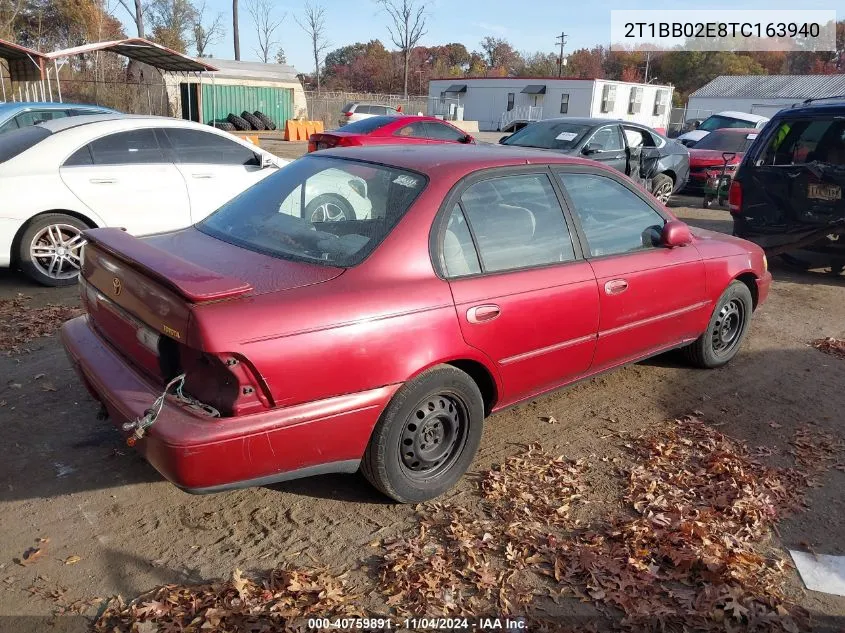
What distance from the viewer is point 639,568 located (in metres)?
2.88

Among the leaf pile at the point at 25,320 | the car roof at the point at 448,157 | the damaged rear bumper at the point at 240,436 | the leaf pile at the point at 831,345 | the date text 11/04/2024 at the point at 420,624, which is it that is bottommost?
the leaf pile at the point at 831,345

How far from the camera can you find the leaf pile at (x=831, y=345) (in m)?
5.65

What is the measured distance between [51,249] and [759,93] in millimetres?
60604

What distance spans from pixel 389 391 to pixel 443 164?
1.23m

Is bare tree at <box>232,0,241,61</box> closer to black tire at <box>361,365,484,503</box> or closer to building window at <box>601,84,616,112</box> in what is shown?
building window at <box>601,84,616,112</box>

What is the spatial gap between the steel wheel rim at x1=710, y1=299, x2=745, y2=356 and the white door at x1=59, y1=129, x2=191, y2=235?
5132 millimetres

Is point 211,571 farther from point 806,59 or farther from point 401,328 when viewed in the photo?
point 806,59

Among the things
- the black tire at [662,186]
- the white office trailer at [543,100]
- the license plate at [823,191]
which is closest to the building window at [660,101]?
the white office trailer at [543,100]

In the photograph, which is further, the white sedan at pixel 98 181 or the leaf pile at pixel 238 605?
the white sedan at pixel 98 181

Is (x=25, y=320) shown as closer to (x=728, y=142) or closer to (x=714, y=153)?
(x=714, y=153)

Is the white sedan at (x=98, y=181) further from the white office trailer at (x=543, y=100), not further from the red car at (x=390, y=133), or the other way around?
the white office trailer at (x=543, y=100)

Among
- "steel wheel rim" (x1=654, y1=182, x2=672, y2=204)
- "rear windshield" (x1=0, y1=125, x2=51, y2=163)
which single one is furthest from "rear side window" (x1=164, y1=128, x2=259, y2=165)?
"steel wheel rim" (x1=654, y1=182, x2=672, y2=204)

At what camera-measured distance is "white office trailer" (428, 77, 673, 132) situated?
40906mm

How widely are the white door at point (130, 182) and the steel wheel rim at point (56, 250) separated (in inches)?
13.2
